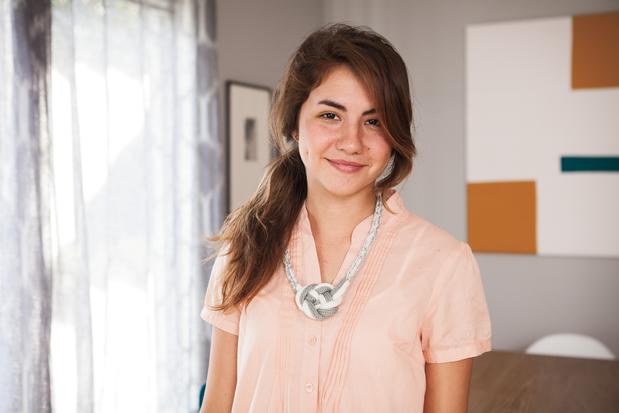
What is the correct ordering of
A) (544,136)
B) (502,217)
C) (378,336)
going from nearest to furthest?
(378,336), (544,136), (502,217)

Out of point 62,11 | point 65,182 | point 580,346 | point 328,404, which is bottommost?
point 580,346

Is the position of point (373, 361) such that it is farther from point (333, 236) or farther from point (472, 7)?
point (472, 7)

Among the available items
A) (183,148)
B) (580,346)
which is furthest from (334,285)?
(580,346)

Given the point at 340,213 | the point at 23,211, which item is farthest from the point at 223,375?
the point at 23,211

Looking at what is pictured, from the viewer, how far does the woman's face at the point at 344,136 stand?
4.08 feet

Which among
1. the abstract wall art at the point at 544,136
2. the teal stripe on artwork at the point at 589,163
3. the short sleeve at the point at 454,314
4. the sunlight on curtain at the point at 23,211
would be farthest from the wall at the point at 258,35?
the short sleeve at the point at 454,314

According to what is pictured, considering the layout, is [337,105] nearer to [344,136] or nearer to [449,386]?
[344,136]

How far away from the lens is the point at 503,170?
368 cm

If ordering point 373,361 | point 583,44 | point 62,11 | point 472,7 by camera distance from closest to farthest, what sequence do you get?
point 373,361, point 62,11, point 583,44, point 472,7

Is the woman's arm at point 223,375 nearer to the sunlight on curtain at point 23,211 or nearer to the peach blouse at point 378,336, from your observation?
the peach blouse at point 378,336

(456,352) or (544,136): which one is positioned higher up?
(544,136)

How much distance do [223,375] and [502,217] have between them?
267 cm

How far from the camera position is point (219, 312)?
1360 millimetres

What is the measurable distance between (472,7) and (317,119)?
2820 millimetres
